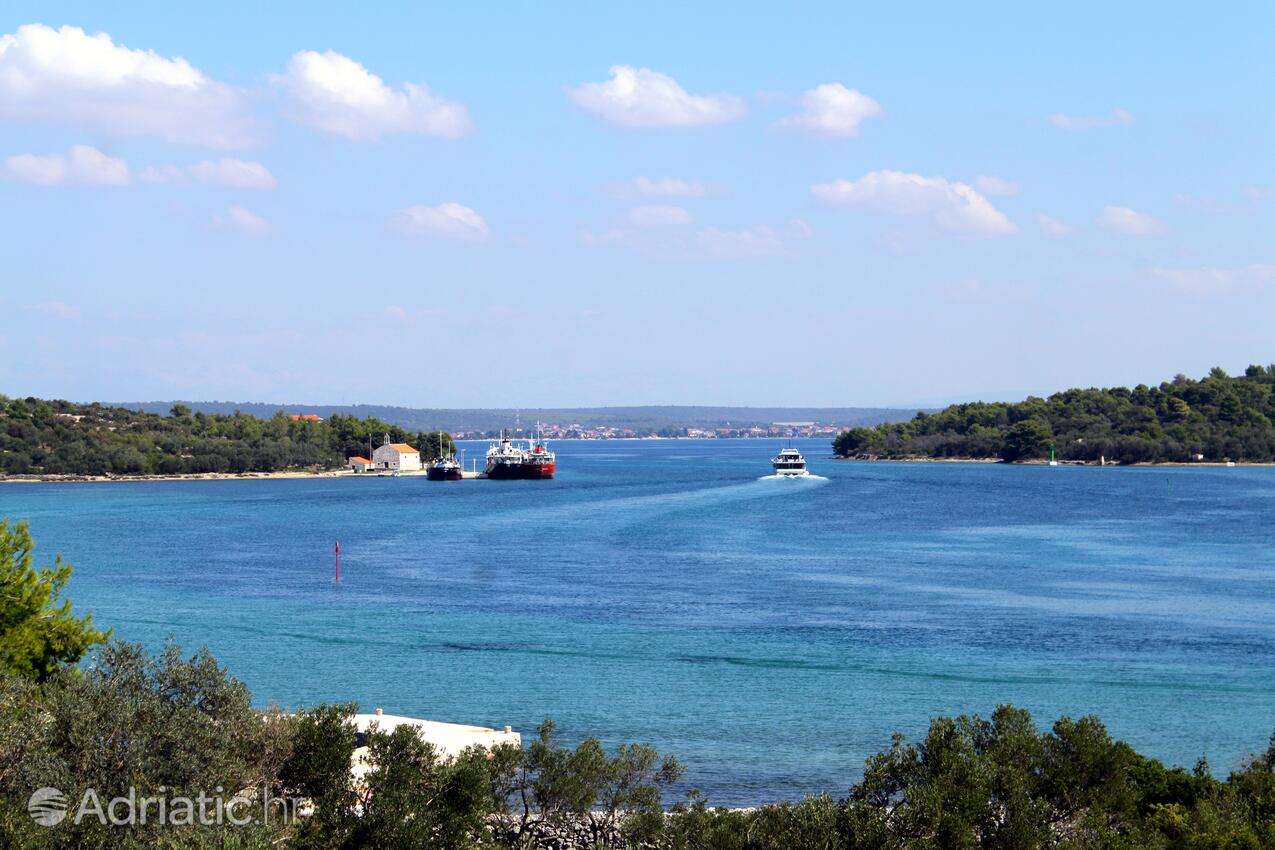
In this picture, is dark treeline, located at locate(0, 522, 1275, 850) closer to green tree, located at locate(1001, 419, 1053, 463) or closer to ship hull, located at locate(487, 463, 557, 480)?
ship hull, located at locate(487, 463, 557, 480)

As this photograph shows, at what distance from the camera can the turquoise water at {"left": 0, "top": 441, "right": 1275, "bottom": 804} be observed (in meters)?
29.7

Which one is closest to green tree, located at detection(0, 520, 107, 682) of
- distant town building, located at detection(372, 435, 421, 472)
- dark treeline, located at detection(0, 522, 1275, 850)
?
dark treeline, located at detection(0, 522, 1275, 850)

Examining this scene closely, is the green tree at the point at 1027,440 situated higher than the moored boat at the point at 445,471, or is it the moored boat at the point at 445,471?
the green tree at the point at 1027,440

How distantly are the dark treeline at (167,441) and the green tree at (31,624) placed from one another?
136391mm

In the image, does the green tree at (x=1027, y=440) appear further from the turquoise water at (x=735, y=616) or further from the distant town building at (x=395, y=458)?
the turquoise water at (x=735, y=616)

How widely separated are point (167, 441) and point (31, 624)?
14954 cm

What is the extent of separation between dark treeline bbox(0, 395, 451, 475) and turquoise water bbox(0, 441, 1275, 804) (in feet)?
211

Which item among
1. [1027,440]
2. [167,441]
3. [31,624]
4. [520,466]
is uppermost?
[167,441]

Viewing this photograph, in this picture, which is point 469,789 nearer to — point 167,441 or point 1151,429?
point 167,441

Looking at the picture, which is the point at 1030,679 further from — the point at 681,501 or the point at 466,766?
the point at 681,501

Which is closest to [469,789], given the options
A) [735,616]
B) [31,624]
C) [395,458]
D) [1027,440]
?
[31,624]

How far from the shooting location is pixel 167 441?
542ft

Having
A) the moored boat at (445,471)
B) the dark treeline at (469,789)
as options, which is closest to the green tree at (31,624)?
the dark treeline at (469,789)

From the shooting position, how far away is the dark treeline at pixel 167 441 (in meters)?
153
